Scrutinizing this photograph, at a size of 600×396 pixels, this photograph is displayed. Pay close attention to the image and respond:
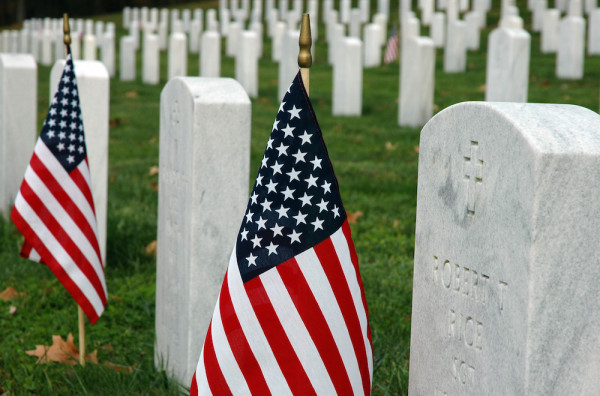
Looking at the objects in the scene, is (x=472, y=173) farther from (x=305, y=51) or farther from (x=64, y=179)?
(x=64, y=179)

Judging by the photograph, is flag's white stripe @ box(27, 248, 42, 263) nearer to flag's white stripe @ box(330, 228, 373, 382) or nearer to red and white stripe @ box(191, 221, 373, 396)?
red and white stripe @ box(191, 221, 373, 396)

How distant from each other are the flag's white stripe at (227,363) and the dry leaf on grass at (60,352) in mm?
1636

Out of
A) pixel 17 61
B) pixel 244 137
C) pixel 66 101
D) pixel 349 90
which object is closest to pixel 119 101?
pixel 349 90

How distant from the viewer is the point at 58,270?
3922 millimetres

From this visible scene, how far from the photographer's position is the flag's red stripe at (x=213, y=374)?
2.38 meters

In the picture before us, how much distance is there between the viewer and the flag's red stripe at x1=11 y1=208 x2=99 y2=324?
12.8ft

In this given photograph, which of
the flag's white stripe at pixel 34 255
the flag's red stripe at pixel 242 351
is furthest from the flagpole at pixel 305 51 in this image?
the flag's white stripe at pixel 34 255

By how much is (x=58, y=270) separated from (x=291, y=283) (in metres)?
1.95

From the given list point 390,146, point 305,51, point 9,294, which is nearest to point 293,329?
point 305,51

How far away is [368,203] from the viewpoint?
243 inches

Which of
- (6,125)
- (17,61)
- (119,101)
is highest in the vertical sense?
(17,61)

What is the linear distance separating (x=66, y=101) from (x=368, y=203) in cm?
270

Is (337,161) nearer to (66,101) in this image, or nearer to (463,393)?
(66,101)

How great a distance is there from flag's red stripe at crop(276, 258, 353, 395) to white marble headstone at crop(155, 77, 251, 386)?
109cm
